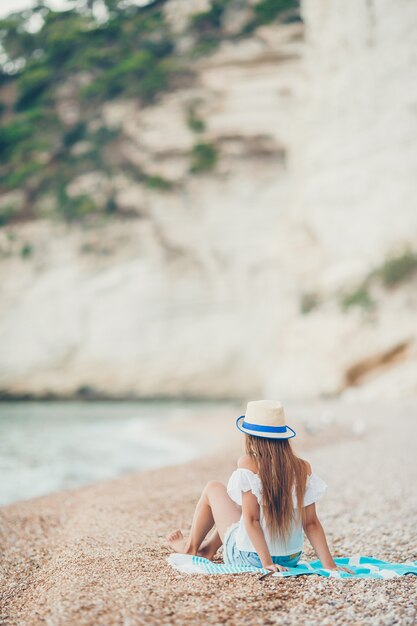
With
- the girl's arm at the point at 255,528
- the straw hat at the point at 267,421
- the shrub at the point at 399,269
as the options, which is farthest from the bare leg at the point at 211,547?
the shrub at the point at 399,269

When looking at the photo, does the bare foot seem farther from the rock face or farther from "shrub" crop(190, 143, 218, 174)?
"shrub" crop(190, 143, 218, 174)

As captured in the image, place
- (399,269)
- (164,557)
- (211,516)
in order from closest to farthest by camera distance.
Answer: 1. (211,516)
2. (164,557)
3. (399,269)

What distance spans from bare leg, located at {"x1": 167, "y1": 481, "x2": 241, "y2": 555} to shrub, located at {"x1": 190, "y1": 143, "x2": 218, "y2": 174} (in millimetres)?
26029

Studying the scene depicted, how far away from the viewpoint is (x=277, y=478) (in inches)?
100

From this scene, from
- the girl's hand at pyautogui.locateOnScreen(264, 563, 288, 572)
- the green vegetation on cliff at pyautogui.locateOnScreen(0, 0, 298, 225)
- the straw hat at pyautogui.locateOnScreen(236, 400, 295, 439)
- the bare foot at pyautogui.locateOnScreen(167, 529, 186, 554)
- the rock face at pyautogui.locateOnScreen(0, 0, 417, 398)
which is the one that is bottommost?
the girl's hand at pyautogui.locateOnScreen(264, 563, 288, 572)

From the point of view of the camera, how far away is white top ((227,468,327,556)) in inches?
100

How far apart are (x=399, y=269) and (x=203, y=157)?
44.0 feet

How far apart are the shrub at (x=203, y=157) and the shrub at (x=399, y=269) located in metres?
12.9

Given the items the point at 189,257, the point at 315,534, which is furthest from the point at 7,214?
the point at 315,534

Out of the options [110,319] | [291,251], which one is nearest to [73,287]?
[110,319]

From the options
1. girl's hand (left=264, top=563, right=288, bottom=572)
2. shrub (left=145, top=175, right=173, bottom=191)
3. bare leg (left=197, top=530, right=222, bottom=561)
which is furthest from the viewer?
shrub (left=145, top=175, right=173, bottom=191)

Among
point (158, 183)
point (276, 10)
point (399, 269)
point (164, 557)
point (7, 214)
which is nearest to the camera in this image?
point (164, 557)

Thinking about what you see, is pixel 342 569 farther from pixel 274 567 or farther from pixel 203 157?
pixel 203 157

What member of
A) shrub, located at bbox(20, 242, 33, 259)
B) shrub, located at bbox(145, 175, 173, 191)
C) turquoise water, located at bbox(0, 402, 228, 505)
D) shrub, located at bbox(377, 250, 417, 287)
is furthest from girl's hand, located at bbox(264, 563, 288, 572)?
shrub, located at bbox(20, 242, 33, 259)
